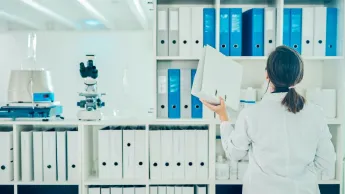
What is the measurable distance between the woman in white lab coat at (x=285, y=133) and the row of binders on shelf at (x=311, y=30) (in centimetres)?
74

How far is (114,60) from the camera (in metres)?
7.89

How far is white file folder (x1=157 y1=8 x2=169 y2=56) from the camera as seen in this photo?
228 centimetres

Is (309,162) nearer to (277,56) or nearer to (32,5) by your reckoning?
(277,56)

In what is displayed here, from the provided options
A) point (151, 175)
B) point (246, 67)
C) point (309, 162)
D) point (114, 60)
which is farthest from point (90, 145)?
point (114, 60)

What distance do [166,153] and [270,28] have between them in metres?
1.02

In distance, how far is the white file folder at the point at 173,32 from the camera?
7.45 ft

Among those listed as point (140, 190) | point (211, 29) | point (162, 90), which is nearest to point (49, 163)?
point (140, 190)

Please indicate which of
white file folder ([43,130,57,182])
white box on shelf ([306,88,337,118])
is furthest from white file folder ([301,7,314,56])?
white file folder ([43,130,57,182])

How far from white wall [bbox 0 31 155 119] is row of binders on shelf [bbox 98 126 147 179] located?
212 inches

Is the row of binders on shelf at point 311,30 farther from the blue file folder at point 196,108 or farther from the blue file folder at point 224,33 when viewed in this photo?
the blue file folder at point 196,108

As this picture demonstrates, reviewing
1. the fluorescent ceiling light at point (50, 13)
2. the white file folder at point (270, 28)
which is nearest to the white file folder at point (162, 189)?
the white file folder at point (270, 28)

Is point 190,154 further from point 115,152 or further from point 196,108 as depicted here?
point 115,152

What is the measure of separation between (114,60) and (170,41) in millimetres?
5750

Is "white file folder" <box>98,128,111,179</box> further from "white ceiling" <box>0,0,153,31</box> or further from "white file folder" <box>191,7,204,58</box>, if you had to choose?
"white ceiling" <box>0,0,153,31</box>
